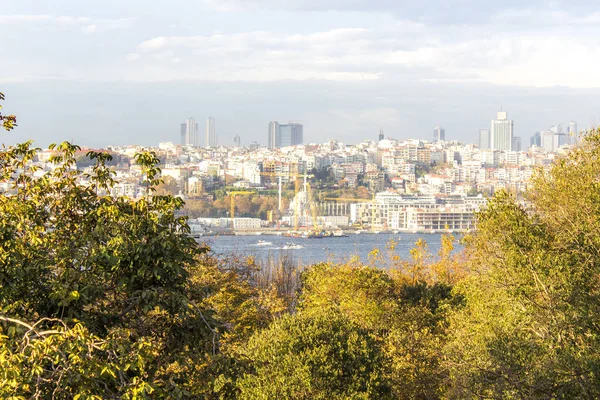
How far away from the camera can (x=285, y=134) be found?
152500 millimetres

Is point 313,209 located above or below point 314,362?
below

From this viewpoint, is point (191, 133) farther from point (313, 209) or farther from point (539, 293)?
point (539, 293)

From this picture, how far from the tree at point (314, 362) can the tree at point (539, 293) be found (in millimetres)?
795

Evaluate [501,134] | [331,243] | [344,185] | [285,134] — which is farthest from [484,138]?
[331,243]

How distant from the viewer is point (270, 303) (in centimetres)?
1123

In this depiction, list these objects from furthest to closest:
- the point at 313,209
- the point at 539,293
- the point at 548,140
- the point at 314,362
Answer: the point at 548,140
the point at 313,209
the point at 539,293
the point at 314,362

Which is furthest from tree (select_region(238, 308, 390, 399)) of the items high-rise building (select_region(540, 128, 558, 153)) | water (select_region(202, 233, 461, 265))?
high-rise building (select_region(540, 128, 558, 153))

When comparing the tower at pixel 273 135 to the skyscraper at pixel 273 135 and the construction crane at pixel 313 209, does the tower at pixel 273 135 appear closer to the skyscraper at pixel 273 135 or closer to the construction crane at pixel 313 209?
the skyscraper at pixel 273 135

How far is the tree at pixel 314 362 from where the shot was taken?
6578 millimetres

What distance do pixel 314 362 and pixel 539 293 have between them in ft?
7.67

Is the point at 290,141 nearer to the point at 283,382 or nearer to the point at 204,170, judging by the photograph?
the point at 204,170

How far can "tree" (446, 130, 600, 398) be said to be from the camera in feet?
20.7

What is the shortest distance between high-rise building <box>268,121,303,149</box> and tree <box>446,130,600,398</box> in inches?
5598

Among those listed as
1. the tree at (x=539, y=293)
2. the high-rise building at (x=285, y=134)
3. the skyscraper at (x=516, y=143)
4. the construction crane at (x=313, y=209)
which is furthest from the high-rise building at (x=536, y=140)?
the tree at (x=539, y=293)
